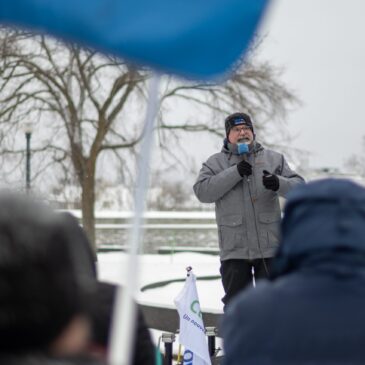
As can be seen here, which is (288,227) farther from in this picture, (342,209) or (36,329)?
A: (36,329)

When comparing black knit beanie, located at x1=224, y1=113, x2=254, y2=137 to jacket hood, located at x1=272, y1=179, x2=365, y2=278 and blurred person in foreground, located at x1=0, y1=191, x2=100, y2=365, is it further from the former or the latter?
blurred person in foreground, located at x1=0, y1=191, x2=100, y2=365

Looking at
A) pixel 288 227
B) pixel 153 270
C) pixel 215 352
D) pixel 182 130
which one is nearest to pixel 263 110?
pixel 182 130

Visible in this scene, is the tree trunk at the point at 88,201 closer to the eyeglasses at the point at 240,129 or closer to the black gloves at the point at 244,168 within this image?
the eyeglasses at the point at 240,129

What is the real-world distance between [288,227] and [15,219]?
0.80m

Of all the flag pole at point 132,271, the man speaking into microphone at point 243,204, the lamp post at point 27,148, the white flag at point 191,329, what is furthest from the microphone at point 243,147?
the lamp post at point 27,148

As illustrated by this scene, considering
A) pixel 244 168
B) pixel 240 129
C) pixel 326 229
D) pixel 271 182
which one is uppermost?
pixel 240 129

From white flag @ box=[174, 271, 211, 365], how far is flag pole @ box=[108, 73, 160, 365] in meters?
3.07

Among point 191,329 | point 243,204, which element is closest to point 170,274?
point 243,204

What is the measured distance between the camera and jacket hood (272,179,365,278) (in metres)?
1.79

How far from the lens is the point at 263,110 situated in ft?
58.9

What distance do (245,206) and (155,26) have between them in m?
3.63

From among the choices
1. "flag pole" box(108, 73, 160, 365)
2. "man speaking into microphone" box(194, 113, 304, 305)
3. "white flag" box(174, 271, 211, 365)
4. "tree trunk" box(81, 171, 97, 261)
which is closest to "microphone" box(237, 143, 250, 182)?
"man speaking into microphone" box(194, 113, 304, 305)

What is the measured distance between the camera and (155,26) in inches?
59.4

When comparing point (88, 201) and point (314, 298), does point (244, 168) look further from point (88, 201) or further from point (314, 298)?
point (88, 201)
